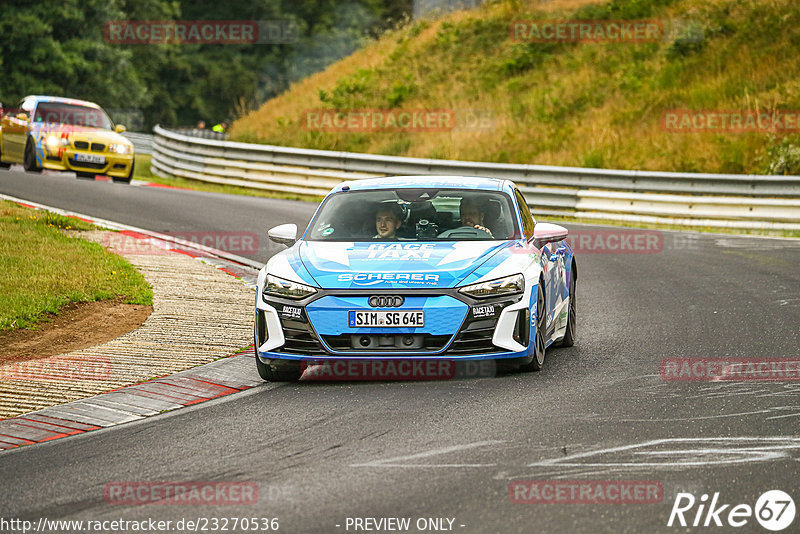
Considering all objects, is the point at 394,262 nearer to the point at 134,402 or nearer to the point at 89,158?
the point at 134,402

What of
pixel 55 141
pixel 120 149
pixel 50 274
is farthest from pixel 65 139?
pixel 50 274

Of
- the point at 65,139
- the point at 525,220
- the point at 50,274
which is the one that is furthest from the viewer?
the point at 65,139

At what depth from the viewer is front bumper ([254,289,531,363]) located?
315 inches

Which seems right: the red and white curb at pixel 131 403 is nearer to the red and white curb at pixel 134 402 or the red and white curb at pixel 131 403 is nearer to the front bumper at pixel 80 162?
the red and white curb at pixel 134 402

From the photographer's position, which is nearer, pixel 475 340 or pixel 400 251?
pixel 475 340

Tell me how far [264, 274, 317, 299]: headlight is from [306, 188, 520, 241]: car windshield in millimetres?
875

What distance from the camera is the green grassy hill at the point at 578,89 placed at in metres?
26.9

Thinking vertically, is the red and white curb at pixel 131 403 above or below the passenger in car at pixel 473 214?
below

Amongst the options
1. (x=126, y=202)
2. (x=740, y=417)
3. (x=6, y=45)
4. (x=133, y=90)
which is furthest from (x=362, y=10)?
(x=740, y=417)

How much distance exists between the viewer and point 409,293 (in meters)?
8.00

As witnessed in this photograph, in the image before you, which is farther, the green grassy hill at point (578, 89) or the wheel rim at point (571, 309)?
the green grassy hill at point (578, 89)

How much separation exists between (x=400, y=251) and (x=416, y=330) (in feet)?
2.76

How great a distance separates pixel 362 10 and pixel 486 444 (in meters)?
66.9

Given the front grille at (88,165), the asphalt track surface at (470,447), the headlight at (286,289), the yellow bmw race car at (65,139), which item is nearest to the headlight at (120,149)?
the yellow bmw race car at (65,139)
